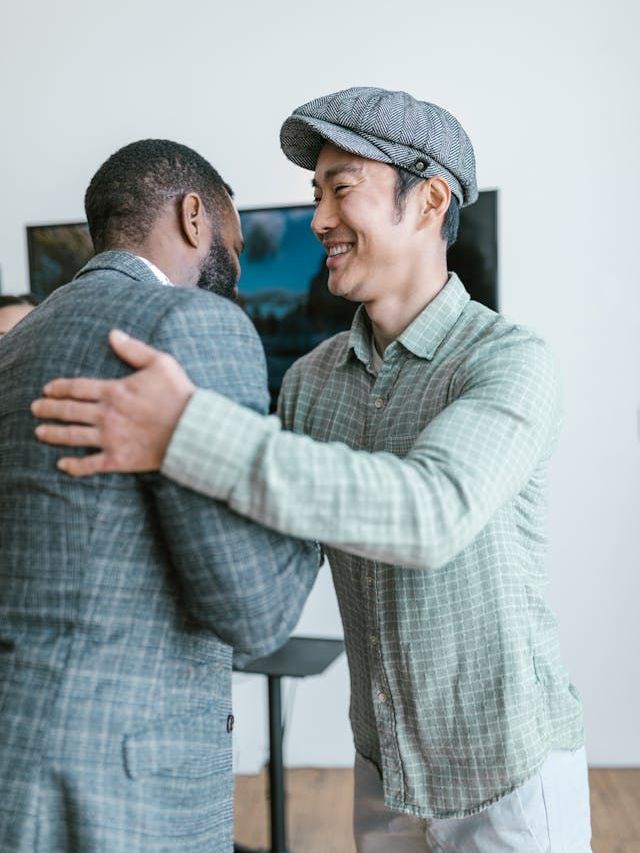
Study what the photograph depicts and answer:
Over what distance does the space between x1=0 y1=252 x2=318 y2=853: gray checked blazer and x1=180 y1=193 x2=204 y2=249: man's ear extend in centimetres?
26

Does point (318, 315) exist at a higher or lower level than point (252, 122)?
lower

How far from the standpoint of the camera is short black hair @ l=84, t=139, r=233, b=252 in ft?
3.94

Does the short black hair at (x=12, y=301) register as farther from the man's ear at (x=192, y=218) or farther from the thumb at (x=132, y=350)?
the thumb at (x=132, y=350)

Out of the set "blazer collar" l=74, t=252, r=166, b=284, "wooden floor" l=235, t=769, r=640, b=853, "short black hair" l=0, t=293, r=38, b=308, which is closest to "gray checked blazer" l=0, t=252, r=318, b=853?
"blazer collar" l=74, t=252, r=166, b=284

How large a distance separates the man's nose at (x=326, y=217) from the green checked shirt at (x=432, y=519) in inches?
6.2

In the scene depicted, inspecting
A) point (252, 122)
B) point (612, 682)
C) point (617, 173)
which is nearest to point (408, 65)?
point (252, 122)

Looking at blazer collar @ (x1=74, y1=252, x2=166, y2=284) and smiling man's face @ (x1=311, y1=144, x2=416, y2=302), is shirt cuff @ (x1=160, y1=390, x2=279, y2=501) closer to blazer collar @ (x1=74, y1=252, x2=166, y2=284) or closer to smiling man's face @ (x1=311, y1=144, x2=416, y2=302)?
blazer collar @ (x1=74, y1=252, x2=166, y2=284)

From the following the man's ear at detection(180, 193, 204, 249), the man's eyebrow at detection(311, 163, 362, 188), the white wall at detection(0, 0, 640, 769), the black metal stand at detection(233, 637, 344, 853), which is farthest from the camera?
the white wall at detection(0, 0, 640, 769)

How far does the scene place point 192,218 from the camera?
1232 millimetres

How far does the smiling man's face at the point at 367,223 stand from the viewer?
1.34 metres

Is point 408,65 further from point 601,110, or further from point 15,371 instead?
point 15,371

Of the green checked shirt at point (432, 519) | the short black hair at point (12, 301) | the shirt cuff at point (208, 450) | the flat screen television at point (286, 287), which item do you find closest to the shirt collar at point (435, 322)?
the green checked shirt at point (432, 519)

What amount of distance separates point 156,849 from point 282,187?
8.45ft

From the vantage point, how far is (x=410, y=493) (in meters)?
0.94
